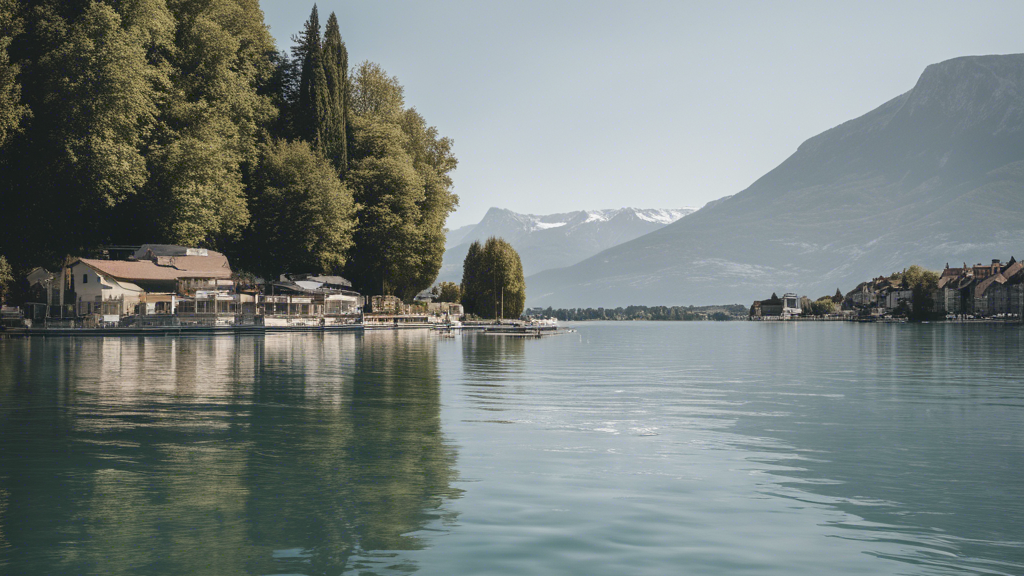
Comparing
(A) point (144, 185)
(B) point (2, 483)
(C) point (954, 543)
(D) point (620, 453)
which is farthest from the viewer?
(A) point (144, 185)

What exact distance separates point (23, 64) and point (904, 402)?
5051cm

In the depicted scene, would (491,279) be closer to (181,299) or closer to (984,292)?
(181,299)

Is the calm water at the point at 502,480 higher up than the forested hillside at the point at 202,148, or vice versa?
the forested hillside at the point at 202,148

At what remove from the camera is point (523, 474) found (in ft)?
38.0

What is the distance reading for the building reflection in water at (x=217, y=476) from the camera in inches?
307

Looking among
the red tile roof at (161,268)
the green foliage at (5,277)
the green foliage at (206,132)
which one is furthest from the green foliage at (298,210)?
the green foliage at (5,277)

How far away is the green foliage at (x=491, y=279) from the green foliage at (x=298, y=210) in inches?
1659

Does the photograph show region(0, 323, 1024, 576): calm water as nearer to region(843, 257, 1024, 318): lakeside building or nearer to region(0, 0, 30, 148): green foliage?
region(0, 0, 30, 148): green foliage

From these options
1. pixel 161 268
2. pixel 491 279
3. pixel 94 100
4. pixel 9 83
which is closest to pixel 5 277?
pixel 161 268

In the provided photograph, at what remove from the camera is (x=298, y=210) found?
64.9 meters

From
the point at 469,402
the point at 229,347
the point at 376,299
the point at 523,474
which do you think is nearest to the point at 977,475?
the point at 523,474

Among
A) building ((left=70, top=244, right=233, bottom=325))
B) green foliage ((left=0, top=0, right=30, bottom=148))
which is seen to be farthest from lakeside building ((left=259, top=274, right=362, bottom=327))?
green foliage ((left=0, top=0, right=30, bottom=148))

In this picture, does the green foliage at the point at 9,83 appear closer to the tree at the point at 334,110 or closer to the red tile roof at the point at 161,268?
the red tile roof at the point at 161,268

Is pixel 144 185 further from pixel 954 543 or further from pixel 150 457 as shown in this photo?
pixel 954 543
